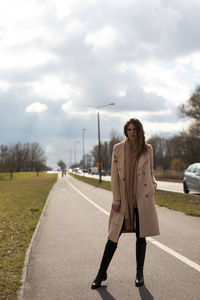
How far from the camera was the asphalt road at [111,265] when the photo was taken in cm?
433

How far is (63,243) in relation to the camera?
750cm

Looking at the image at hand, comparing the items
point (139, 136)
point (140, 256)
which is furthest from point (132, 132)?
point (140, 256)

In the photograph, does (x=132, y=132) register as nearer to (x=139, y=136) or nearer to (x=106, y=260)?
(x=139, y=136)

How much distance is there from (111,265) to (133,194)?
1.65 m

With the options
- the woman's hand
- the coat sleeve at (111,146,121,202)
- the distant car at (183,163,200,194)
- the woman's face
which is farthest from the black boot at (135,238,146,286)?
the distant car at (183,163,200,194)

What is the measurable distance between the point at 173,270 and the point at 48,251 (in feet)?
8.40

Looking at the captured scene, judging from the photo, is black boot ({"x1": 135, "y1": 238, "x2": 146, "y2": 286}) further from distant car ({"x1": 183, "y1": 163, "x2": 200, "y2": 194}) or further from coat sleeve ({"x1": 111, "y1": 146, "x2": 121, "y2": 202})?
distant car ({"x1": 183, "y1": 163, "x2": 200, "y2": 194})

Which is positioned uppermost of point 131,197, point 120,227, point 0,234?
point 131,197

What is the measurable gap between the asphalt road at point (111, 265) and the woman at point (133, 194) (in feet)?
0.91

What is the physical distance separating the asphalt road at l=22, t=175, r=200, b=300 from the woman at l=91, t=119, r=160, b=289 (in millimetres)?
278

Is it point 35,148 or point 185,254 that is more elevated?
point 35,148

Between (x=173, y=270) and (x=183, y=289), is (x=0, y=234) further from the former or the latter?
(x=183, y=289)

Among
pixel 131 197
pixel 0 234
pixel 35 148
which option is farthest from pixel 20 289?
pixel 35 148

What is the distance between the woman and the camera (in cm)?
442
